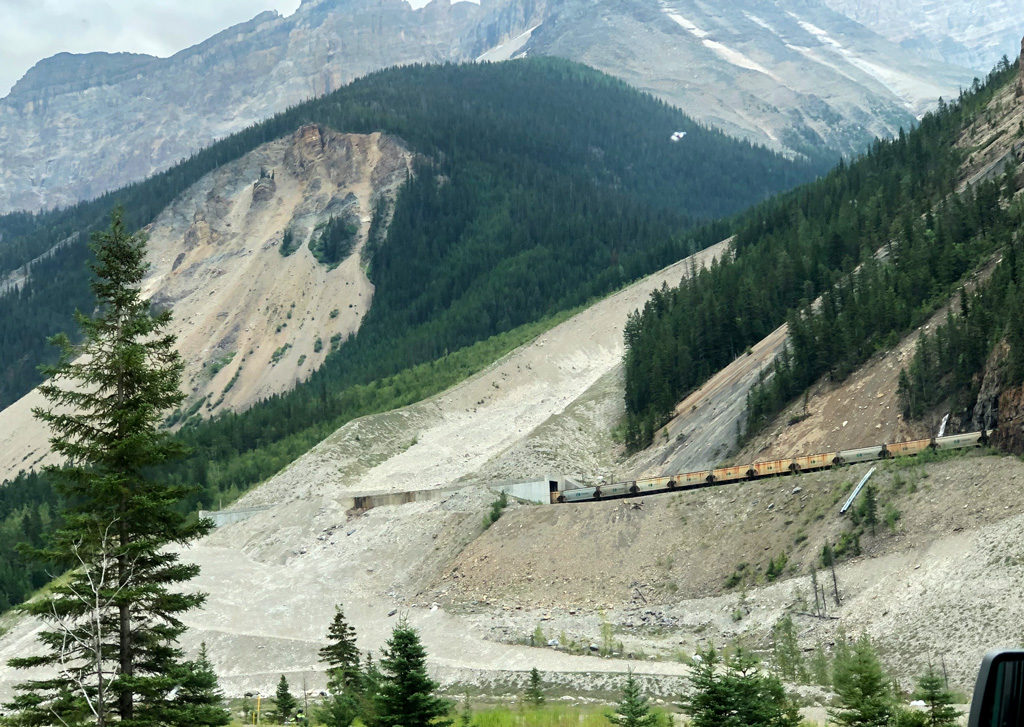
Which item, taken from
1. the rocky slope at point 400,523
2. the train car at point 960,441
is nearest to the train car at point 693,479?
the rocky slope at point 400,523

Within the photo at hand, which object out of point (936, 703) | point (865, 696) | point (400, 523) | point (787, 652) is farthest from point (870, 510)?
point (400, 523)

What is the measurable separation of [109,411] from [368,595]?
2024 inches

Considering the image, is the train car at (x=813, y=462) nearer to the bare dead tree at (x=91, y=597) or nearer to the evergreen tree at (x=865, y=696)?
the evergreen tree at (x=865, y=696)

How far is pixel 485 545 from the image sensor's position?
76.6m

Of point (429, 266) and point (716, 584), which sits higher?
point (429, 266)

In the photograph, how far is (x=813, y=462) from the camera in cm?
6688

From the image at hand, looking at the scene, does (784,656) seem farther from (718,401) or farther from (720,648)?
(718,401)

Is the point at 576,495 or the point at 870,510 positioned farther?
the point at 576,495

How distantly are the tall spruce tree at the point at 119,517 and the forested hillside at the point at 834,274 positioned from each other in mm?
62166

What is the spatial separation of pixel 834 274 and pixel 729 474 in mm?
35902

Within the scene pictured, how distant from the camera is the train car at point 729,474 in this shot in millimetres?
70438

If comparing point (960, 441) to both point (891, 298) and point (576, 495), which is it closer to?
Result: point (891, 298)

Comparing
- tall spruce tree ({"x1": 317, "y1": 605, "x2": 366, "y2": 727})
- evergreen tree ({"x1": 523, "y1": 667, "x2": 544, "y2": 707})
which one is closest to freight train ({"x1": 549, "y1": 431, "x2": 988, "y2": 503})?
evergreen tree ({"x1": 523, "y1": 667, "x2": 544, "y2": 707})

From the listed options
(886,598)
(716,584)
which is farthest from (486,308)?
(886,598)
